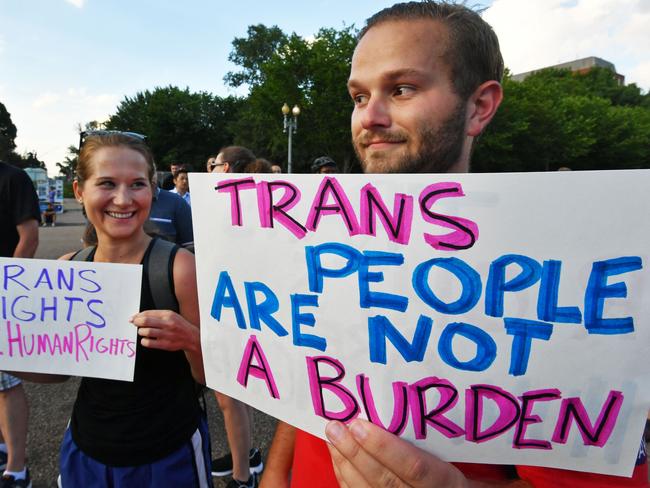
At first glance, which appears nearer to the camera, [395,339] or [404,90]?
[395,339]

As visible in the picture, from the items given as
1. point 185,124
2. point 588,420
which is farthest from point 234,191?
point 185,124

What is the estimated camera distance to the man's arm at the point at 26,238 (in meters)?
2.66

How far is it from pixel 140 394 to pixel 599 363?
4.84 feet

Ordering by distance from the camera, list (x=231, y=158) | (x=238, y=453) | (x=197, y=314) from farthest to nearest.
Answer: (x=231, y=158) < (x=238, y=453) < (x=197, y=314)

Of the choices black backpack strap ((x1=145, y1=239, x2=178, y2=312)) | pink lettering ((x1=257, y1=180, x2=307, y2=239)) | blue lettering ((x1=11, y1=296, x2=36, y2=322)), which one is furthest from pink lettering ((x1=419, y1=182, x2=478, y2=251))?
blue lettering ((x1=11, y1=296, x2=36, y2=322))

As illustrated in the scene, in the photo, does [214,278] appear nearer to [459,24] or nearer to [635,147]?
[459,24]

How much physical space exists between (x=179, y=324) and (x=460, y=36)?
1.20 m

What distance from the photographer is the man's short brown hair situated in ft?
3.21

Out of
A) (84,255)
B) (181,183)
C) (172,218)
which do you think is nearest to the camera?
(84,255)

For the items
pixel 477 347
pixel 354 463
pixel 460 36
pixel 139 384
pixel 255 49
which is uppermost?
pixel 255 49

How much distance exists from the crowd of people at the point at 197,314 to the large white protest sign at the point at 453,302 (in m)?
0.09

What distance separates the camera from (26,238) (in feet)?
8.78

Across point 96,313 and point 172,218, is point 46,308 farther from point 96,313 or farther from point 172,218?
A: point 172,218

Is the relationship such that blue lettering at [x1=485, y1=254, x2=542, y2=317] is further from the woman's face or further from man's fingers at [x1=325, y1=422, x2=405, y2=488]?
the woman's face
